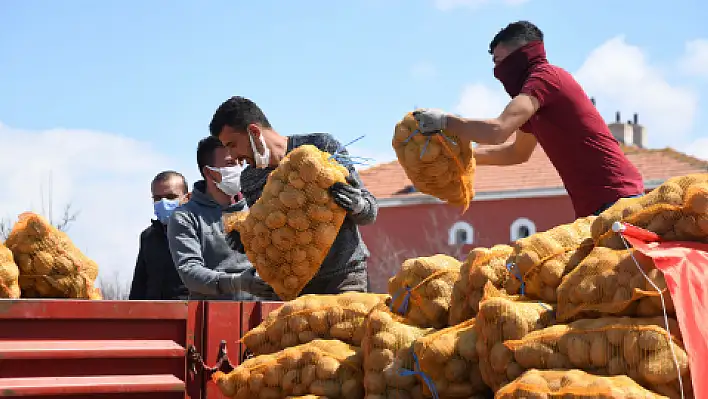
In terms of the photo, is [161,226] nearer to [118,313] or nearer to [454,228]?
[118,313]

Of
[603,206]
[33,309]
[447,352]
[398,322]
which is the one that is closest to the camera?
[447,352]

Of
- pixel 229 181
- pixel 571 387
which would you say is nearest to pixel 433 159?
pixel 571 387

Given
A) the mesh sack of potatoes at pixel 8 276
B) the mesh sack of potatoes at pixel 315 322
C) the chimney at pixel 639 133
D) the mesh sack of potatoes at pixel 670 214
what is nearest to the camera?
the mesh sack of potatoes at pixel 670 214

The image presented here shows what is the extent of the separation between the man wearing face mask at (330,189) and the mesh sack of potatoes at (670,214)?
1310mm

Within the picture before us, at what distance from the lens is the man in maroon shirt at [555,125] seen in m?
3.32

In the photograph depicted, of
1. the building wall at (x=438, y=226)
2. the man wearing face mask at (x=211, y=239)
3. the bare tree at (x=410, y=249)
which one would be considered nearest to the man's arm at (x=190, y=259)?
the man wearing face mask at (x=211, y=239)

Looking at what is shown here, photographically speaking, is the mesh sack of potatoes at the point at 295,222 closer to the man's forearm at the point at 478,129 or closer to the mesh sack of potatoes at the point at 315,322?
the mesh sack of potatoes at the point at 315,322

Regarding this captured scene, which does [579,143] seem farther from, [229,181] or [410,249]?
[410,249]

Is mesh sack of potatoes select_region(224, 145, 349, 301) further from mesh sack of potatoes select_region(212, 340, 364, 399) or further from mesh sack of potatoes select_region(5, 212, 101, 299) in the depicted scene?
mesh sack of potatoes select_region(5, 212, 101, 299)

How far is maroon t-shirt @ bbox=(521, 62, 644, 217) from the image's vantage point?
3367 millimetres

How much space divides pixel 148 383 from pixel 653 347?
1.83 meters

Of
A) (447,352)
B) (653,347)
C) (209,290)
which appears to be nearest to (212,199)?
(209,290)

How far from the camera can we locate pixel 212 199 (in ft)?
15.4

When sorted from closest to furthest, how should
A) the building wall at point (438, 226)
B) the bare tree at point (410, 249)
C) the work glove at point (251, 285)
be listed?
1. the work glove at point (251, 285)
2. the building wall at point (438, 226)
3. the bare tree at point (410, 249)
